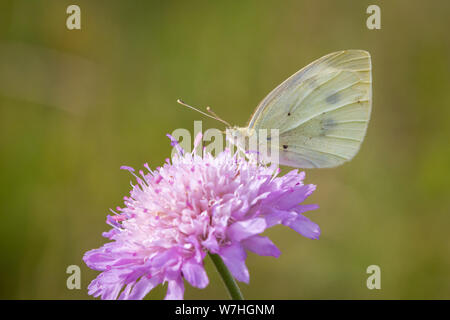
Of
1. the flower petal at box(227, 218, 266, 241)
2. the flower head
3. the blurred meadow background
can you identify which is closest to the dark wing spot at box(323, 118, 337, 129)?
the flower head

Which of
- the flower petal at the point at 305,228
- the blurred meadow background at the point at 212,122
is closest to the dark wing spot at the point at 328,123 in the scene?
the flower petal at the point at 305,228

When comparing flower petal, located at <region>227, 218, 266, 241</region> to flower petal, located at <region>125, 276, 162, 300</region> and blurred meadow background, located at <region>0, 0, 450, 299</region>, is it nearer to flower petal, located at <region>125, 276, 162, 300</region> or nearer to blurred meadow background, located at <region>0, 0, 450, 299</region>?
flower petal, located at <region>125, 276, 162, 300</region>

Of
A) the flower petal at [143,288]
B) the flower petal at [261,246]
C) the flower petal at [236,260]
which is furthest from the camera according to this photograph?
the flower petal at [143,288]

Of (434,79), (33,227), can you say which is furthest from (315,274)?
(33,227)

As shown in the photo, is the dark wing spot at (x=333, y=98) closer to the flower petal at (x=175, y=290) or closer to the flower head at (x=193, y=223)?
the flower head at (x=193, y=223)

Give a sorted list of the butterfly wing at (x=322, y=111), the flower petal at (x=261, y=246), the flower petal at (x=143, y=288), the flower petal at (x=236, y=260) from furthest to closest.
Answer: the butterfly wing at (x=322, y=111)
the flower petal at (x=143, y=288)
the flower petal at (x=261, y=246)
the flower petal at (x=236, y=260)

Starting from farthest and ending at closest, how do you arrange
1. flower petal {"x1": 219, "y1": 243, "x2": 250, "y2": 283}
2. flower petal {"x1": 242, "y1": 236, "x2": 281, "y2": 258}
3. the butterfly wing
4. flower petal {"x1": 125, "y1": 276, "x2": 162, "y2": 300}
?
1. the butterfly wing
2. flower petal {"x1": 125, "y1": 276, "x2": 162, "y2": 300}
3. flower petal {"x1": 242, "y1": 236, "x2": 281, "y2": 258}
4. flower petal {"x1": 219, "y1": 243, "x2": 250, "y2": 283}

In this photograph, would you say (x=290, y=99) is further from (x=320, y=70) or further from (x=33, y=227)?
(x=33, y=227)
